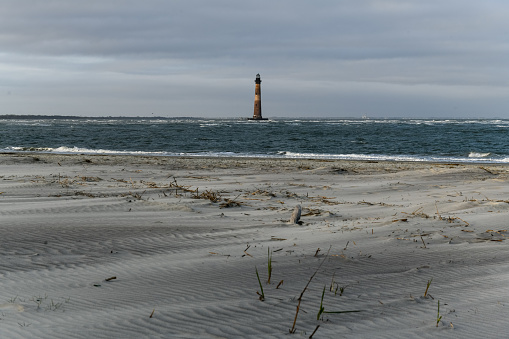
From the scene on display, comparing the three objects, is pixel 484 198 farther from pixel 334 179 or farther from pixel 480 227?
pixel 334 179

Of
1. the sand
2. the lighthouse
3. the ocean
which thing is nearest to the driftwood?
the sand

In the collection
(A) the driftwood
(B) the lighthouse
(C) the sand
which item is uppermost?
(B) the lighthouse

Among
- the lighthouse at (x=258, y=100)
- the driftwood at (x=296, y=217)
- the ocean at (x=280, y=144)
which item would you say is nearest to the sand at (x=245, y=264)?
the driftwood at (x=296, y=217)

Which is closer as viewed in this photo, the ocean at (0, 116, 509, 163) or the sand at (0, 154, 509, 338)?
the sand at (0, 154, 509, 338)

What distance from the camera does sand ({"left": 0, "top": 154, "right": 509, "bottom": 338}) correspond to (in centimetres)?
284

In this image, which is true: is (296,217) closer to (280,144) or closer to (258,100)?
(280,144)

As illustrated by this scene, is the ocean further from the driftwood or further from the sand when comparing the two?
the driftwood

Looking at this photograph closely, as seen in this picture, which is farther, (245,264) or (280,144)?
(280,144)

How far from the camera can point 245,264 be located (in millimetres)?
3986

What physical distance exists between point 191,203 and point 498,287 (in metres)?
4.03

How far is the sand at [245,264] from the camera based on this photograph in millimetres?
2844

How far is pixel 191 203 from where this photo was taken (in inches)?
259

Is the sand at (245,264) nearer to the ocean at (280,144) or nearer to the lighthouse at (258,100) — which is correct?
the ocean at (280,144)

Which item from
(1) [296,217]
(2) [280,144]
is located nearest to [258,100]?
(2) [280,144]
